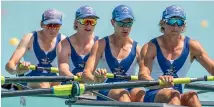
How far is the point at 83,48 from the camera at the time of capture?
5.46 meters

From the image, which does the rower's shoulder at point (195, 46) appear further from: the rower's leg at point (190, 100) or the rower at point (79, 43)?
the rower at point (79, 43)

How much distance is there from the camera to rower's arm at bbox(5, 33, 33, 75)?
5.40m

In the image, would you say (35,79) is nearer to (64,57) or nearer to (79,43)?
(64,57)

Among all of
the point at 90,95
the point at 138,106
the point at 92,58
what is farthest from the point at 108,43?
the point at 138,106

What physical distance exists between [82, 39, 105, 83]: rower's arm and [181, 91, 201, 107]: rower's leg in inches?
31.6

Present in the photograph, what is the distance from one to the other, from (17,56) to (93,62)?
130 cm

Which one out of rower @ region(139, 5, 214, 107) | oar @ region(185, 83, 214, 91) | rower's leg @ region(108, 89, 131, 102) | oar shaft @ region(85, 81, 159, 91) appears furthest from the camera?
oar @ region(185, 83, 214, 91)

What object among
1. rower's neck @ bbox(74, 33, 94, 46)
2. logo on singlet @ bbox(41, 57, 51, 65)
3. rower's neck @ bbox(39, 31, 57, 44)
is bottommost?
logo on singlet @ bbox(41, 57, 51, 65)

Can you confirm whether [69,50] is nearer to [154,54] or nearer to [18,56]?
[18,56]

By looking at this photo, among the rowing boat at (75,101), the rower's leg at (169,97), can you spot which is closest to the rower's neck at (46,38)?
the rowing boat at (75,101)

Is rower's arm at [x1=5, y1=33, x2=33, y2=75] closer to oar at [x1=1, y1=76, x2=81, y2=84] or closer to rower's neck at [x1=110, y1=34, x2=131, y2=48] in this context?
oar at [x1=1, y1=76, x2=81, y2=84]

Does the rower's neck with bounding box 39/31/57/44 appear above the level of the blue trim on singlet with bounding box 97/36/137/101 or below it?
above

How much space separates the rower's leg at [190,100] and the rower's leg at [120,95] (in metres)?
0.48

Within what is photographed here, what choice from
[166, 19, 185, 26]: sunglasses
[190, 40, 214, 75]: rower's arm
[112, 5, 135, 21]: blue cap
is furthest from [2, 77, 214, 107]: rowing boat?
[112, 5, 135, 21]: blue cap
